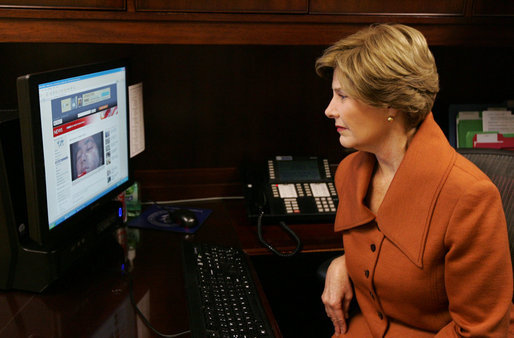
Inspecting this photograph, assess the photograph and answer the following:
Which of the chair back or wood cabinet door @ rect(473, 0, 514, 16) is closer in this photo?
the chair back

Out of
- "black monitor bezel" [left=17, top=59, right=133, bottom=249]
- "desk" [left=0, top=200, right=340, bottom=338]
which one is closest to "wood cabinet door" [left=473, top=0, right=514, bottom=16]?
"desk" [left=0, top=200, right=340, bottom=338]

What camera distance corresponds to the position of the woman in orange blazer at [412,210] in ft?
3.56

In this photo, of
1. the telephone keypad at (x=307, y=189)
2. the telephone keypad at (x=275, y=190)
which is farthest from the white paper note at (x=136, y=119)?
the telephone keypad at (x=307, y=189)

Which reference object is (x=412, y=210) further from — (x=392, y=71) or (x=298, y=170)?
Answer: (x=298, y=170)

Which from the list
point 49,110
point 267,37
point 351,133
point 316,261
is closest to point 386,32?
point 351,133

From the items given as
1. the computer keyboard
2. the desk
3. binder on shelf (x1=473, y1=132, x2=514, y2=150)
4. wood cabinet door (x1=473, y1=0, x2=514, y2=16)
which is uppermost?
wood cabinet door (x1=473, y1=0, x2=514, y2=16)

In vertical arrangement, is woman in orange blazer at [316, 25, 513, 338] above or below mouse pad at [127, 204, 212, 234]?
above

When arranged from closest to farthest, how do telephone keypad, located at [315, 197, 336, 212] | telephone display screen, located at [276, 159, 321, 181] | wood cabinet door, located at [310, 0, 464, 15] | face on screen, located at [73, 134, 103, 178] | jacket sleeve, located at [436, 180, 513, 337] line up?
jacket sleeve, located at [436, 180, 513, 337], face on screen, located at [73, 134, 103, 178], wood cabinet door, located at [310, 0, 464, 15], telephone keypad, located at [315, 197, 336, 212], telephone display screen, located at [276, 159, 321, 181]

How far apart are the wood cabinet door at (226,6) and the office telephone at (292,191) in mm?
535

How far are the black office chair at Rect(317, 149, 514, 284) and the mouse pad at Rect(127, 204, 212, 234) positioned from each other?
0.46 m

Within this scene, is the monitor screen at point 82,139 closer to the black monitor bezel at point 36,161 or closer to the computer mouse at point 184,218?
the black monitor bezel at point 36,161

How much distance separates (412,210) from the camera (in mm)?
1180

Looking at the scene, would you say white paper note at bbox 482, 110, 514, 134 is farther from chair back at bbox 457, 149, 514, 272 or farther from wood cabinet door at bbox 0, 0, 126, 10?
wood cabinet door at bbox 0, 0, 126, 10

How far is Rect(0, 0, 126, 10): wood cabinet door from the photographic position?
1.46 metres
